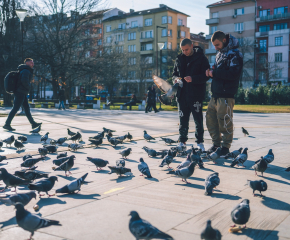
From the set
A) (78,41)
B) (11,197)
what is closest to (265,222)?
(11,197)

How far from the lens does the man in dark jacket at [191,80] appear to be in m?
6.42

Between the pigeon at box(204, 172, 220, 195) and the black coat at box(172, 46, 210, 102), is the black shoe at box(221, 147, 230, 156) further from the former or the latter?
the pigeon at box(204, 172, 220, 195)

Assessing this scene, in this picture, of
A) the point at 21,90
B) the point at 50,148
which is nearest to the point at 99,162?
the point at 50,148

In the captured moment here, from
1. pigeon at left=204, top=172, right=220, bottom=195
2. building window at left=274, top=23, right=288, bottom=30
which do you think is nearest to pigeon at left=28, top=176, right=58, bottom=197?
pigeon at left=204, top=172, right=220, bottom=195

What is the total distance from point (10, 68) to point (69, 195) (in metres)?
30.6

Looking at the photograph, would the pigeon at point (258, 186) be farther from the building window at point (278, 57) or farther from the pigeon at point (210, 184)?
the building window at point (278, 57)

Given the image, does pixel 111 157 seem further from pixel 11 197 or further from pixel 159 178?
pixel 11 197

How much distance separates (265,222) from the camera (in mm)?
2992

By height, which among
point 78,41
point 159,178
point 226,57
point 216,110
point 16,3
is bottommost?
point 159,178

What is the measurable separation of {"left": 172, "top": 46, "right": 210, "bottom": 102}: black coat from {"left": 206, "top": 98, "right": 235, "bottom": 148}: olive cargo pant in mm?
436

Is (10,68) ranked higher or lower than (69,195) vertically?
higher

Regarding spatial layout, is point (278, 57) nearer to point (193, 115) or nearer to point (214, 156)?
point (193, 115)

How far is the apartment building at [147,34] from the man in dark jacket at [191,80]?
6117 cm

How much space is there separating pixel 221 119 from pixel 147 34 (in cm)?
7211
